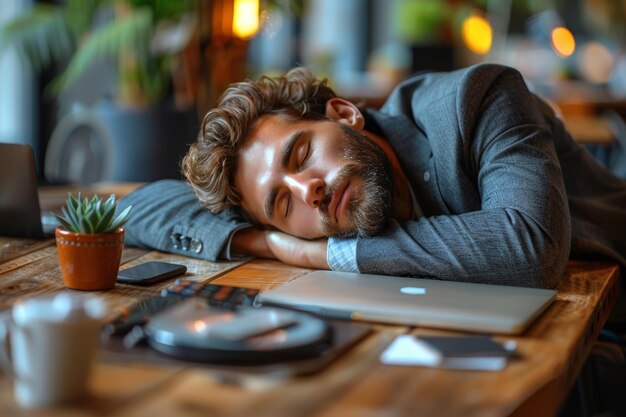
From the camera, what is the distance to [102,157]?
3.30 m

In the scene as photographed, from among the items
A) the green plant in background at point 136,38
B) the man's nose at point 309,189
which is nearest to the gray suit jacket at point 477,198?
the man's nose at point 309,189

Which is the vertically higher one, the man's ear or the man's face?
the man's ear

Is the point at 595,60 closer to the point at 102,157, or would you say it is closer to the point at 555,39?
the point at 555,39

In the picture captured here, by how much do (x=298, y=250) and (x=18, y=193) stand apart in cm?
58

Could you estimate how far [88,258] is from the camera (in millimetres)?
1313

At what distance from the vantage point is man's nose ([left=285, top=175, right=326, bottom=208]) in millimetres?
1556

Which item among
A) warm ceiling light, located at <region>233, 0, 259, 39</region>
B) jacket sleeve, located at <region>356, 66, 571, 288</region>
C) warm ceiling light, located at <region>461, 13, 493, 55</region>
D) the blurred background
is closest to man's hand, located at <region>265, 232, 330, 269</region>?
jacket sleeve, located at <region>356, 66, 571, 288</region>

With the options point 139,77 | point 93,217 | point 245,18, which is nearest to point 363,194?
point 93,217

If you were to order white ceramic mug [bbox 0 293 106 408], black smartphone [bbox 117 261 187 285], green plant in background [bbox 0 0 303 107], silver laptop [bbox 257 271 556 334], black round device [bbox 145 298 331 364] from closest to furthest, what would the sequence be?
white ceramic mug [bbox 0 293 106 408] < black round device [bbox 145 298 331 364] < silver laptop [bbox 257 271 556 334] < black smartphone [bbox 117 261 187 285] < green plant in background [bbox 0 0 303 107]

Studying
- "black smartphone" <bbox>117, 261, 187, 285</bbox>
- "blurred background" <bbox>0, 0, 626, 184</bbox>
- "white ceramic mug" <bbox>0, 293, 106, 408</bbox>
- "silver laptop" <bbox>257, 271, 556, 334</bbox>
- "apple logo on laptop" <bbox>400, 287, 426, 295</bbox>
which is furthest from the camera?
"blurred background" <bbox>0, 0, 626, 184</bbox>

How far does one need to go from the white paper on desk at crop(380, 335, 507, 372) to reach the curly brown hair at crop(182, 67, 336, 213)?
2.58 feet

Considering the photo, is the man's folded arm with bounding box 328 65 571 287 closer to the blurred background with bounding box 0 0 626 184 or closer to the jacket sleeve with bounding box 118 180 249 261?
the jacket sleeve with bounding box 118 180 249 261

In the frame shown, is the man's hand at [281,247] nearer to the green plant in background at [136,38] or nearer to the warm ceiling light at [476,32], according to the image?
the green plant in background at [136,38]

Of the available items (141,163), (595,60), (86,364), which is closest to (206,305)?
(86,364)
